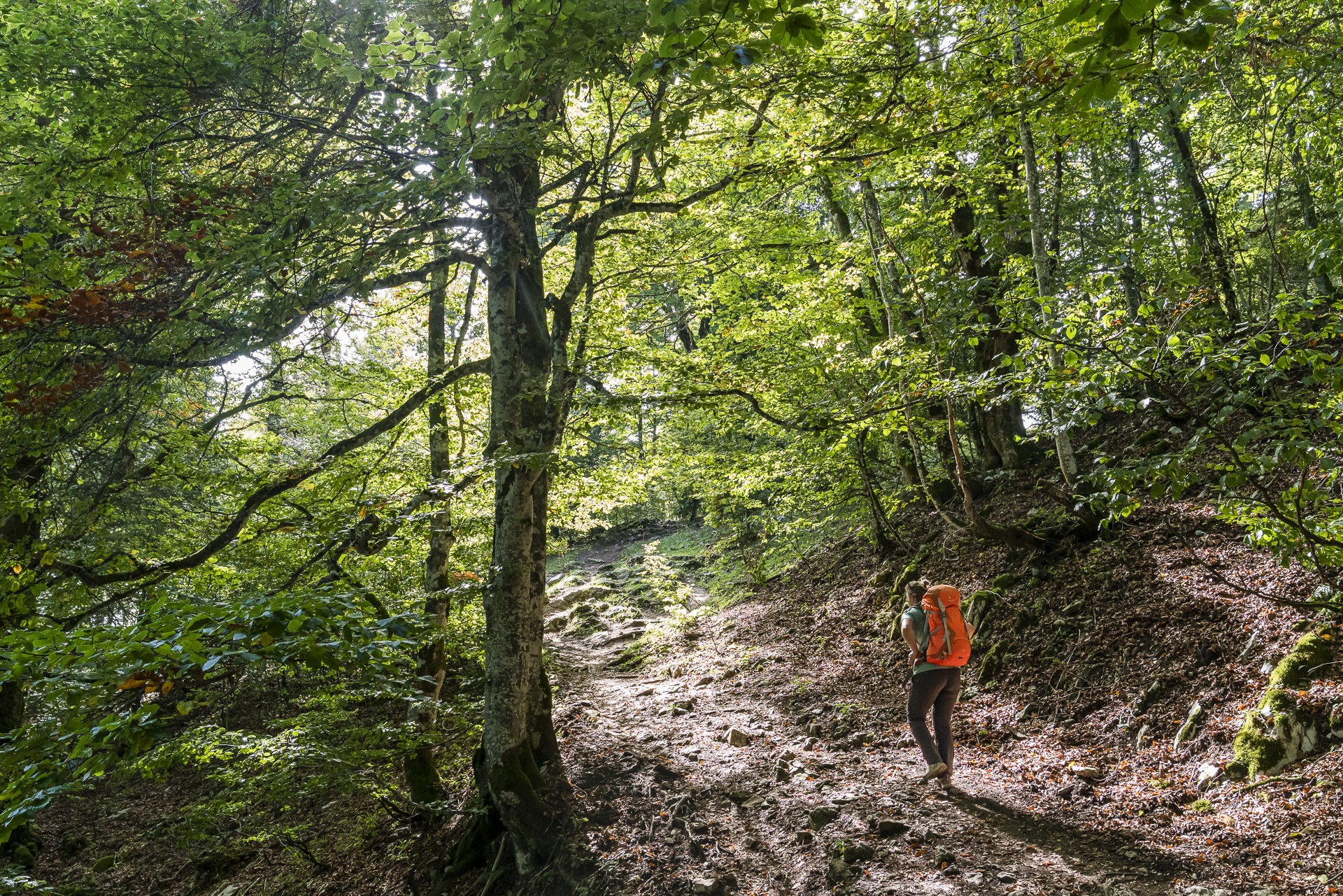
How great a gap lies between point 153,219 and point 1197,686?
9.20 metres

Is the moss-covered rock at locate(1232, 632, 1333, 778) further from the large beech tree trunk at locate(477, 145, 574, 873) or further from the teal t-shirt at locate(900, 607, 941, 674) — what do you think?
the large beech tree trunk at locate(477, 145, 574, 873)

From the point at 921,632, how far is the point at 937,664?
0.28 m

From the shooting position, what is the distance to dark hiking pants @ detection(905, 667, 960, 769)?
5.44 m

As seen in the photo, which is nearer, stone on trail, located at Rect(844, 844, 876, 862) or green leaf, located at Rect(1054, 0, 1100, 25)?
green leaf, located at Rect(1054, 0, 1100, 25)

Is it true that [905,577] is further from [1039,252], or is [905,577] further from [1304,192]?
[1304,192]


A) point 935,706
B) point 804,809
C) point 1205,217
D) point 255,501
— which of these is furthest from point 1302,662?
point 255,501

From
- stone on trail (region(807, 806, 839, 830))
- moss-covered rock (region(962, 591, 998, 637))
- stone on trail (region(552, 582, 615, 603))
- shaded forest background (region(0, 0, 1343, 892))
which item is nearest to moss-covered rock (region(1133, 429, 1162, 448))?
shaded forest background (region(0, 0, 1343, 892))

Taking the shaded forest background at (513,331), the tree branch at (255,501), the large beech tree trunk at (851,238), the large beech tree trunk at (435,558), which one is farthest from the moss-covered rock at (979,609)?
the tree branch at (255,501)

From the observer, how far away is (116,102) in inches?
210

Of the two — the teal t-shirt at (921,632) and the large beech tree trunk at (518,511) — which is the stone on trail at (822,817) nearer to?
the teal t-shirt at (921,632)

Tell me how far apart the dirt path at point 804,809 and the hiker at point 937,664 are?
31 centimetres

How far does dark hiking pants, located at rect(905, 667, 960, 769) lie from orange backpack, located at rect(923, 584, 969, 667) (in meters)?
0.11

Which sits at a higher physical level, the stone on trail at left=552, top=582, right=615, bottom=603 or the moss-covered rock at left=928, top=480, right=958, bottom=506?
the moss-covered rock at left=928, top=480, right=958, bottom=506

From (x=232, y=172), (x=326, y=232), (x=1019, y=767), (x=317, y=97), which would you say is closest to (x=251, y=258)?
(x=326, y=232)
